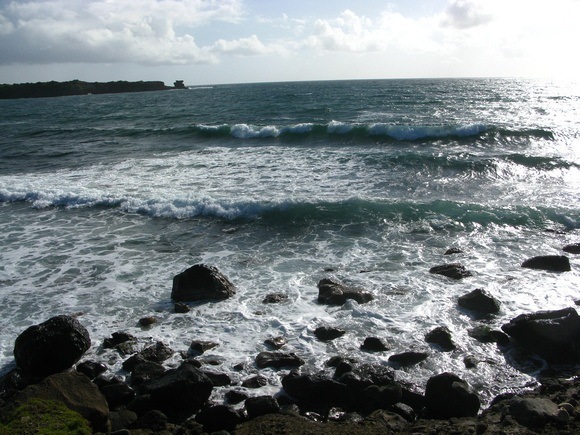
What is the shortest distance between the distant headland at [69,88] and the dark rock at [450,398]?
435 feet

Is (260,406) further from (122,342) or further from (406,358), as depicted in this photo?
(122,342)

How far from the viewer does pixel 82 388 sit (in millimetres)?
6016

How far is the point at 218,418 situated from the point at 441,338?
11.7 feet

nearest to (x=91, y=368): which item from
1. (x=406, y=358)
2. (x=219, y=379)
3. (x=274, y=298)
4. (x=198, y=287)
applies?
(x=219, y=379)

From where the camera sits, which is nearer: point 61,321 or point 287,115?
point 61,321

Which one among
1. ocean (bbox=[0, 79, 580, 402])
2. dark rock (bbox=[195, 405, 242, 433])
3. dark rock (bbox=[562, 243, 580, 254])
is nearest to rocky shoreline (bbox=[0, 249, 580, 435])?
dark rock (bbox=[195, 405, 242, 433])

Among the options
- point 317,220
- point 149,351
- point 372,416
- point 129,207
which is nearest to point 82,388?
point 149,351

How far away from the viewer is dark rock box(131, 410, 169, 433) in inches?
224

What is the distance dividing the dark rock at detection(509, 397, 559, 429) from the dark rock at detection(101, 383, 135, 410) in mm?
4660

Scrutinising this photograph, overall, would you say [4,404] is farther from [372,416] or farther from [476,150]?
[476,150]

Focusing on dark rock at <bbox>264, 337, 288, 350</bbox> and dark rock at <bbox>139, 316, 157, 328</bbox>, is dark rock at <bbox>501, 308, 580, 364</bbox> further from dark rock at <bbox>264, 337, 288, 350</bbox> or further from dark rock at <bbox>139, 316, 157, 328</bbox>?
dark rock at <bbox>139, 316, 157, 328</bbox>

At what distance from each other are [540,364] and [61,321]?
22.6 feet

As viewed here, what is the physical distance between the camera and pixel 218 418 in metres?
5.72

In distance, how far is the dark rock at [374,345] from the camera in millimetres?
7242
